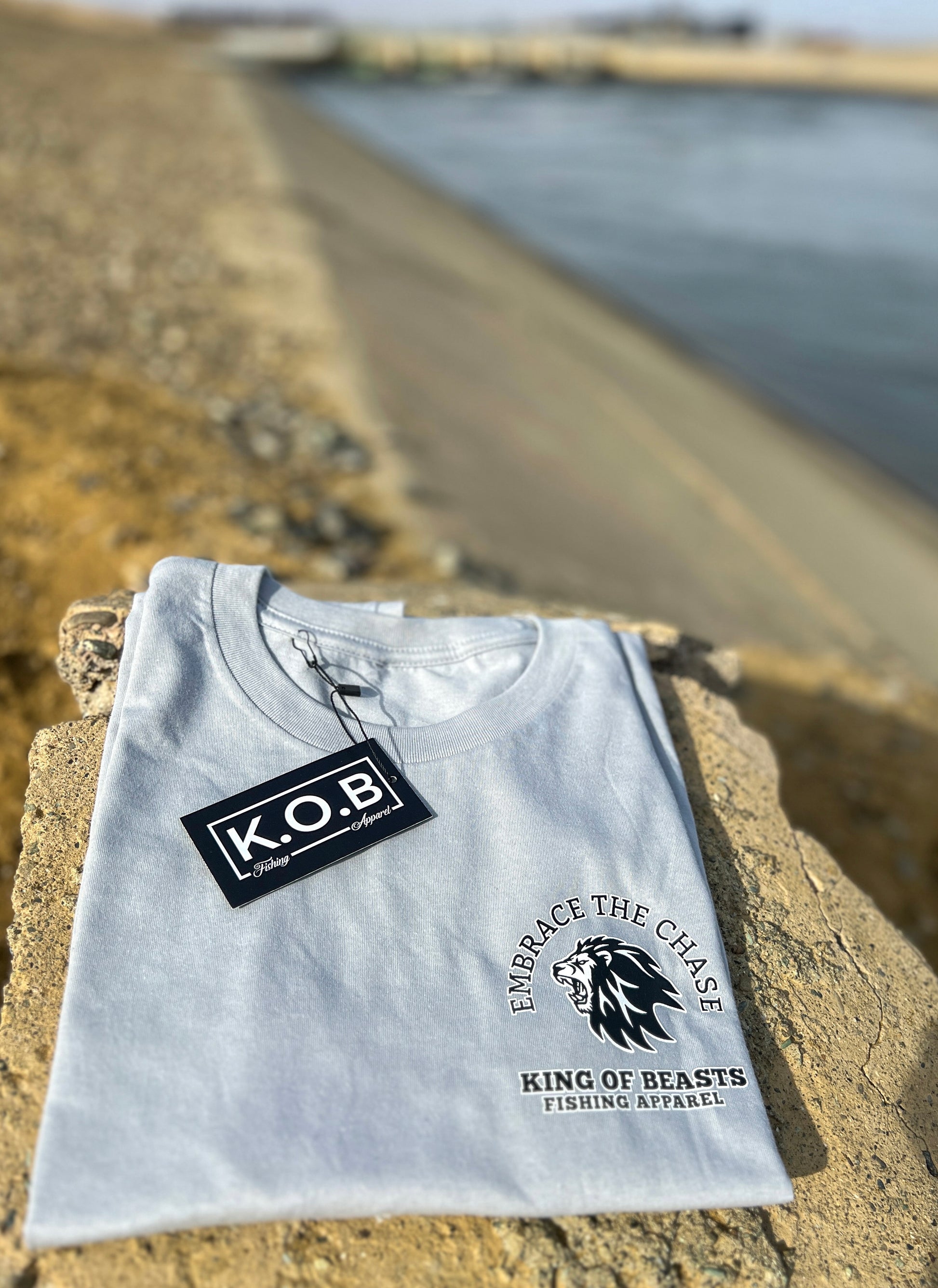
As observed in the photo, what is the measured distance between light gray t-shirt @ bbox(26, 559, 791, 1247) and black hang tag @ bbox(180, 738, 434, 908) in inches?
1.0

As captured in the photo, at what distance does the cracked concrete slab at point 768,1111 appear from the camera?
1322 mm

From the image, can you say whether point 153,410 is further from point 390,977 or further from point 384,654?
point 390,977

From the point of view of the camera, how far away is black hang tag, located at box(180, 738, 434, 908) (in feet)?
4.97

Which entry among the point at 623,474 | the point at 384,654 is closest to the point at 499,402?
the point at 623,474

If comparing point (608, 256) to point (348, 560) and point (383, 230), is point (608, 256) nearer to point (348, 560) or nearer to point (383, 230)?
point (383, 230)

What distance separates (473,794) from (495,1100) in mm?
546

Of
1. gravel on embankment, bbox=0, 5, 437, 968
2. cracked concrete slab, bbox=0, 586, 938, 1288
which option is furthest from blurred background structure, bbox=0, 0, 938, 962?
cracked concrete slab, bbox=0, 586, 938, 1288

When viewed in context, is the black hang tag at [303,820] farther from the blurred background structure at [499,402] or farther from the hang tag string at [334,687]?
the blurred background structure at [499,402]

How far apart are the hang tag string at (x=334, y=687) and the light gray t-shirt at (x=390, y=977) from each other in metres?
0.02

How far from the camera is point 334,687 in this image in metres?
1.81

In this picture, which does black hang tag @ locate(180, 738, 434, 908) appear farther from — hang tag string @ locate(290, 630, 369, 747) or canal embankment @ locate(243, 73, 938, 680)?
canal embankment @ locate(243, 73, 938, 680)

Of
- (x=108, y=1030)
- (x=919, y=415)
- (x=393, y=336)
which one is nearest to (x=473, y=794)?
(x=108, y=1030)

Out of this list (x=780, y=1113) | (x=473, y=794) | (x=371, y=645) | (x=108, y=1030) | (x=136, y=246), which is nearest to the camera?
(x=108, y=1030)

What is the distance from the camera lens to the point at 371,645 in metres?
1.92
